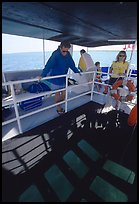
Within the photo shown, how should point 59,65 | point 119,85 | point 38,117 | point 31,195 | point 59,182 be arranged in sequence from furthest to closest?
1. point 119,85
2. point 38,117
3. point 59,65
4. point 59,182
5. point 31,195

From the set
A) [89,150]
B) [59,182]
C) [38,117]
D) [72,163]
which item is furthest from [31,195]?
[38,117]

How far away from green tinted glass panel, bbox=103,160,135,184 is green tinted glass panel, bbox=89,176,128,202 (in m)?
0.21

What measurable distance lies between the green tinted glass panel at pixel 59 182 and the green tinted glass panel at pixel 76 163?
7.3 inches

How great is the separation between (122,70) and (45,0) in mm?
2864

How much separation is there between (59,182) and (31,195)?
358 mm

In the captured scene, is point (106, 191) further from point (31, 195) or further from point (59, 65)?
point (59, 65)

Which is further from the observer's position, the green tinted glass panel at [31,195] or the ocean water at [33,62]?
the ocean water at [33,62]

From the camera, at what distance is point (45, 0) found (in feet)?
5.17

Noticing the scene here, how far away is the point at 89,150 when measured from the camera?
2.04 meters

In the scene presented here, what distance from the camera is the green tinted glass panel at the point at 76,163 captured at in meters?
1.68

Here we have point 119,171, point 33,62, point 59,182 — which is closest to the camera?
point 59,182

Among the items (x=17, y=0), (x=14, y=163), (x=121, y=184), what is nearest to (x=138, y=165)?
(x=121, y=184)

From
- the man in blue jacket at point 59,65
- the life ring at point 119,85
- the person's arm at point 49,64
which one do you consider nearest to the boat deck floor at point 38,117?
the man in blue jacket at point 59,65

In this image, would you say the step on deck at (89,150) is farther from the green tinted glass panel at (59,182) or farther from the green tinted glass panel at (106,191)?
the green tinted glass panel at (59,182)
